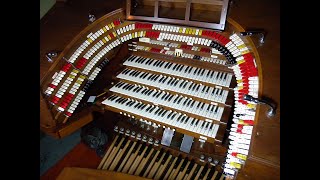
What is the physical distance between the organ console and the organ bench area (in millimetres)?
14

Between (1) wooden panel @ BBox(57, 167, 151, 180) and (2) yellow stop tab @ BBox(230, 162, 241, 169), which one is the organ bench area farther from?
(2) yellow stop tab @ BBox(230, 162, 241, 169)

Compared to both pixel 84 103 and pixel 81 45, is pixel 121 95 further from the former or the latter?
pixel 81 45

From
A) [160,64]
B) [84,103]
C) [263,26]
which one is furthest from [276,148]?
[84,103]

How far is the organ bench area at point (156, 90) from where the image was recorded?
3.11 metres

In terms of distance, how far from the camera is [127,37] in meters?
3.64

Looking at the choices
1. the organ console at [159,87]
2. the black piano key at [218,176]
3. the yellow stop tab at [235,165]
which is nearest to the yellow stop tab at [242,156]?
the yellow stop tab at [235,165]

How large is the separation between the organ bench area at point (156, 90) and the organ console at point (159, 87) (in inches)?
0.5

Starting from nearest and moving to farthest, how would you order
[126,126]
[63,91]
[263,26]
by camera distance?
[263,26], [63,91], [126,126]

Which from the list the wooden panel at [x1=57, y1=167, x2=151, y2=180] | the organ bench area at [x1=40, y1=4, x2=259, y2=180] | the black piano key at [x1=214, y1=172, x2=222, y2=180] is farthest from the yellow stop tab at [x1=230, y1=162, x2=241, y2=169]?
the wooden panel at [x1=57, y1=167, x2=151, y2=180]

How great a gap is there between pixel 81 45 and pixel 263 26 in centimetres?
240

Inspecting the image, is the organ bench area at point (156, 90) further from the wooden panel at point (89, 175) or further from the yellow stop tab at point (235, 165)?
the yellow stop tab at point (235, 165)

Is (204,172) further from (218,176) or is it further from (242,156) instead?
(242,156)

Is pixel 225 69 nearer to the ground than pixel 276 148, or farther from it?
farther from it

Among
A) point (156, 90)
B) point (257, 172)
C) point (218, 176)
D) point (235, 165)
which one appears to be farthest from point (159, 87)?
point (257, 172)
